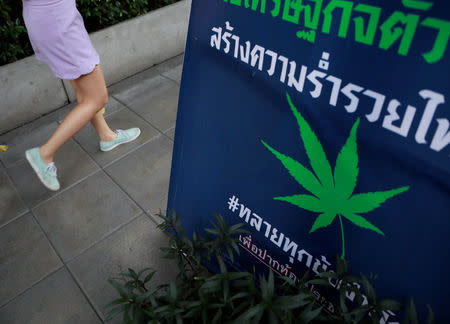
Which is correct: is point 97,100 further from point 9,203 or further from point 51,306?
point 51,306

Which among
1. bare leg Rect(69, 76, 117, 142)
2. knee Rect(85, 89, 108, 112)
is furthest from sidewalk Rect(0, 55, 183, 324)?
knee Rect(85, 89, 108, 112)

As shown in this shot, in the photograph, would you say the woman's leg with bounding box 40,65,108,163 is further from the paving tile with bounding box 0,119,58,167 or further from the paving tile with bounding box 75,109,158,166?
the paving tile with bounding box 0,119,58,167

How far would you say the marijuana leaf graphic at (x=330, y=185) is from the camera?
3.72 ft

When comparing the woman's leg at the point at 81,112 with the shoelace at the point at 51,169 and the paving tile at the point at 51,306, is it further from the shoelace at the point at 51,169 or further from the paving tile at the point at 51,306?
the paving tile at the point at 51,306

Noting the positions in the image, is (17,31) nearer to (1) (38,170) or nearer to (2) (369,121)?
(1) (38,170)

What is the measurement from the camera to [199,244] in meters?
1.63

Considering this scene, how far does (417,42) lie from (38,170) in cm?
259

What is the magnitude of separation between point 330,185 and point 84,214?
A: 6.25 feet

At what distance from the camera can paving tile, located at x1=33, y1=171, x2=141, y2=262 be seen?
235 cm

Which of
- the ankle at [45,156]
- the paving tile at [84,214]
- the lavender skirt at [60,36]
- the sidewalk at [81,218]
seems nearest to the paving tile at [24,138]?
the sidewalk at [81,218]

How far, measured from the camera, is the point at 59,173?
9.30 feet

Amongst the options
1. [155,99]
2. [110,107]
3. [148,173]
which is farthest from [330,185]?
[110,107]

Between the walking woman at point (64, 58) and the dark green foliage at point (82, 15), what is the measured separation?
40.2 inches

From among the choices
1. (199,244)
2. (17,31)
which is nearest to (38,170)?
(17,31)
